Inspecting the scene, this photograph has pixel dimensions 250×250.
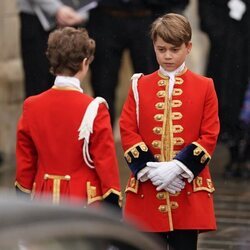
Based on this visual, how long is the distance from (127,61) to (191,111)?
7.31 m

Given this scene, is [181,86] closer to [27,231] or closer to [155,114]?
[155,114]

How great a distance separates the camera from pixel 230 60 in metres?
11.1

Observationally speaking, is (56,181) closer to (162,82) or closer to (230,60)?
(162,82)

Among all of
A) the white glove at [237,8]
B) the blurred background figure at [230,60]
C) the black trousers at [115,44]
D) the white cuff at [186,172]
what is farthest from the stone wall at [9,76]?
the white cuff at [186,172]

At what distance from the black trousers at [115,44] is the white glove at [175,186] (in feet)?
13.6

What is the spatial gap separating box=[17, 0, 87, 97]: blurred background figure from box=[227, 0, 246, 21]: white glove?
1.39m

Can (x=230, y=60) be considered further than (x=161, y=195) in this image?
Yes

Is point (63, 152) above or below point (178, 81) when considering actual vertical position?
below

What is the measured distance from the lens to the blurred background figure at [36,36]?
1003 cm

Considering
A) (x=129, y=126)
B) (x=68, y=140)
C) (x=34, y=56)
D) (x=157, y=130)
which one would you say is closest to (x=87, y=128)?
(x=68, y=140)

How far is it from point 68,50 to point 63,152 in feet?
1.65

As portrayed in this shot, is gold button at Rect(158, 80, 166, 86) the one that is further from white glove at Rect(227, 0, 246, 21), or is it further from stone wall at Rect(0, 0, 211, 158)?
stone wall at Rect(0, 0, 211, 158)

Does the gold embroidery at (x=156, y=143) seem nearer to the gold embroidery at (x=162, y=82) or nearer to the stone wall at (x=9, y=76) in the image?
the gold embroidery at (x=162, y=82)

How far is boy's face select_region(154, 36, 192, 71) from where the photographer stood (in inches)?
243
